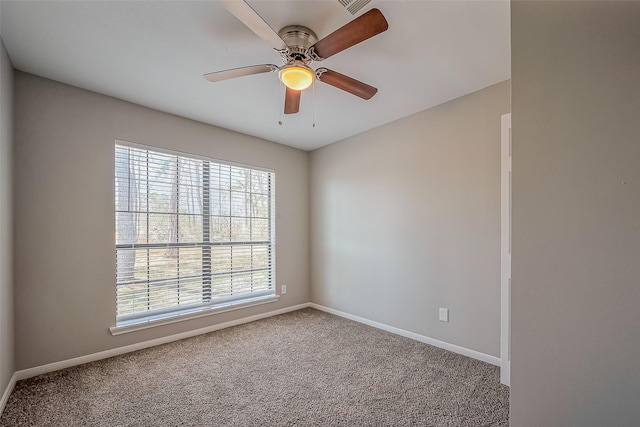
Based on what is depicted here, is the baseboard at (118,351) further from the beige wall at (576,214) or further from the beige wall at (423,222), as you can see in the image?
the beige wall at (576,214)

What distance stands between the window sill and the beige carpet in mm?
240

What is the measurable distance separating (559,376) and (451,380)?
1440 millimetres

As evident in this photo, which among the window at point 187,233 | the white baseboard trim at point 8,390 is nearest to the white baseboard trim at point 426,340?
the window at point 187,233

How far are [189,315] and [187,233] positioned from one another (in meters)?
0.91

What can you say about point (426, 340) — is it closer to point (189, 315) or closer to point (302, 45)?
point (189, 315)

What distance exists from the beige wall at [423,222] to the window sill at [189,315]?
38.8 inches

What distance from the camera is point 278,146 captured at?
13.5 feet

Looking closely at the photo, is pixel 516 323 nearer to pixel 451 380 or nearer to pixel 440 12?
pixel 451 380

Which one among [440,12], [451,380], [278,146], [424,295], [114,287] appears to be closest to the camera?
[440,12]

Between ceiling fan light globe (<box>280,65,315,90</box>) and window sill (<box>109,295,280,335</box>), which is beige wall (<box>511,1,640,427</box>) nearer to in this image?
ceiling fan light globe (<box>280,65,315,90</box>)

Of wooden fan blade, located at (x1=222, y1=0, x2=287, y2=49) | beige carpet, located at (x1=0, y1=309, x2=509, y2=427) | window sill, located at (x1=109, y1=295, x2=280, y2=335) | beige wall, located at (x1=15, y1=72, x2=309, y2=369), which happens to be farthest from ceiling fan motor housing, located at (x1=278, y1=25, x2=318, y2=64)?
window sill, located at (x1=109, y1=295, x2=280, y2=335)

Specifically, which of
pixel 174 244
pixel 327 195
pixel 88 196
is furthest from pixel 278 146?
pixel 88 196

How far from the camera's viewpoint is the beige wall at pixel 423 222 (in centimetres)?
258

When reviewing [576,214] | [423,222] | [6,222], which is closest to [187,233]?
[6,222]
